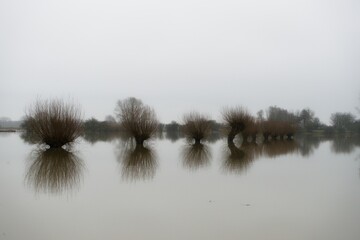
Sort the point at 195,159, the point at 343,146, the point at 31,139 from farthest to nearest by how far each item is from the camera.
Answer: the point at 31,139, the point at 343,146, the point at 195,159

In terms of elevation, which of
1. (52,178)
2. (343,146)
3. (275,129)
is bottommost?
(343,146)

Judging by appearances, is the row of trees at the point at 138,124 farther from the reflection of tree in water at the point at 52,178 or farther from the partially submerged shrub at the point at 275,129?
the reflection of tree in water at the point at 52,178

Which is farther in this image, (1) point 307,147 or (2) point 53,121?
(1) point 307,147

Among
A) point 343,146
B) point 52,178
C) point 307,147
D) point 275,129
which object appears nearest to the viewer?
point 52,178

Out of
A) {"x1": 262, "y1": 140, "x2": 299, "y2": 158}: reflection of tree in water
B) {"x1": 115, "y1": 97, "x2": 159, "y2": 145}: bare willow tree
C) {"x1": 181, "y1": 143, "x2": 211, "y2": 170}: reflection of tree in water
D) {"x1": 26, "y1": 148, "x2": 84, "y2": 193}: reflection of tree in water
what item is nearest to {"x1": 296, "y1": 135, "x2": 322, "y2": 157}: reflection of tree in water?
{"x1": 262, "y1": 140, "x2": 299, "y2": 158}: reflection of tree in water

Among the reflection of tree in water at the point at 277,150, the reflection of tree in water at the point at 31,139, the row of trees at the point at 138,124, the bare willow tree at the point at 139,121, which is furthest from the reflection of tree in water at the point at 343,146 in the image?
the reflection of tree in water at the point at 31,139

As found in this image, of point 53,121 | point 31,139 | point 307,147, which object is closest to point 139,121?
point 53,121

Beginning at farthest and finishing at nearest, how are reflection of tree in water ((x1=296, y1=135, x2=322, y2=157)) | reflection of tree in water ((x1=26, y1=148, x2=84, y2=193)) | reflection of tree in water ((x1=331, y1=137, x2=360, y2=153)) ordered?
1. reflection of tree in water ((x1=331, y1=137, x2=360, y2=153))
2. reflection of tree in water ((x1=296, y1=135, x2=322, y2=157))
3. reflection of tree in water ((x1=26, y1=148, x2=84, y2=193))

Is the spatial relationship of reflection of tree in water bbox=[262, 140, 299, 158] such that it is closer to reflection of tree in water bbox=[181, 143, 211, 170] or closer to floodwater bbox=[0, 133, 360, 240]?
reflection of tree in water bbox=[181, 143, 211, 170]

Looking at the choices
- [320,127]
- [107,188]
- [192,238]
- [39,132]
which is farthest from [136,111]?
[320,127]

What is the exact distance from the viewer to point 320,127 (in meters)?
75.2

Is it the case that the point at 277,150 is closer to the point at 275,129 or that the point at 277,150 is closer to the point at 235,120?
the point at 235,120

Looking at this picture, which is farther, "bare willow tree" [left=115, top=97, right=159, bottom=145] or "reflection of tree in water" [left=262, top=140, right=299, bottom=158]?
"bare willow tree" [left=115, top=97, right=159, bottom=145]

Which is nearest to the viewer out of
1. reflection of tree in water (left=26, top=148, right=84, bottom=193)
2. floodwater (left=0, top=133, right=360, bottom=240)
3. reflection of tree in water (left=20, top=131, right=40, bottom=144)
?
floodwater (left=0, top=133, right=360, bottom=240)
